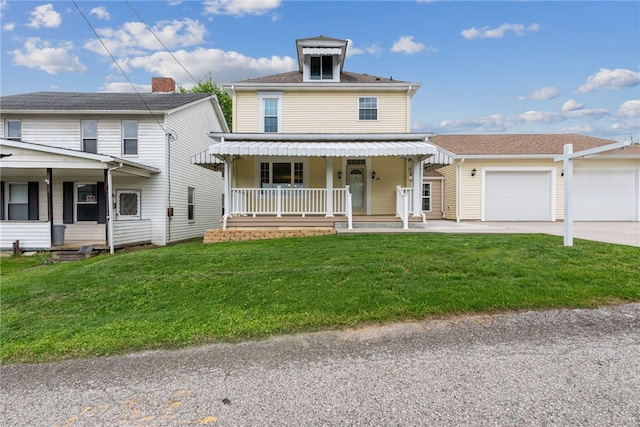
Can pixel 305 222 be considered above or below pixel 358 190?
below

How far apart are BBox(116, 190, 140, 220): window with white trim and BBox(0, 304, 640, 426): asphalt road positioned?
1159 centimetres

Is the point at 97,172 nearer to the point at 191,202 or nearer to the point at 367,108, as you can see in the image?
the point at 191,202

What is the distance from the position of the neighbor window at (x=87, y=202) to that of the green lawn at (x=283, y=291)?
671cm

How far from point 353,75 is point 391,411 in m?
14.7

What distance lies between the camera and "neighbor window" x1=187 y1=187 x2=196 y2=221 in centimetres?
1625

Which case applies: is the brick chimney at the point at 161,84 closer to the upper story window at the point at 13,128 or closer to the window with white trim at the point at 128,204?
the upper story window at the point at 13,128

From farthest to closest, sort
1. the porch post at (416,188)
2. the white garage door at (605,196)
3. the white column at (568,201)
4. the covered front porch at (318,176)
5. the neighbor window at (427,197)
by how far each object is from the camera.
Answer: the neighbor window at (427,197)
the white garage door at (605,196)
the porch post at (416,188)
the covered front porch at (318,176)
the white column at (568,201)

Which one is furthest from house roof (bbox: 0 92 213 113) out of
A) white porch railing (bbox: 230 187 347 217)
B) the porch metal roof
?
white porch railing (bbox: 230 187 347 217)

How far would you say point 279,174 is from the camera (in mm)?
13344

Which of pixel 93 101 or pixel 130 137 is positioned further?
pixel 93 101

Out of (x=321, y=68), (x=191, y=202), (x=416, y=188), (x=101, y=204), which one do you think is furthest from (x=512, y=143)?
(x=101, y=204)

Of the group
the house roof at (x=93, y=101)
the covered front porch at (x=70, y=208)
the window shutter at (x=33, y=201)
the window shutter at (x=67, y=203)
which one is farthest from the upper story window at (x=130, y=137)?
the window shutter at (x=33, y=201)

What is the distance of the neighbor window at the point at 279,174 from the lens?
523 inches

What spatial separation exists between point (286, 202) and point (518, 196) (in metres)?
11.6
